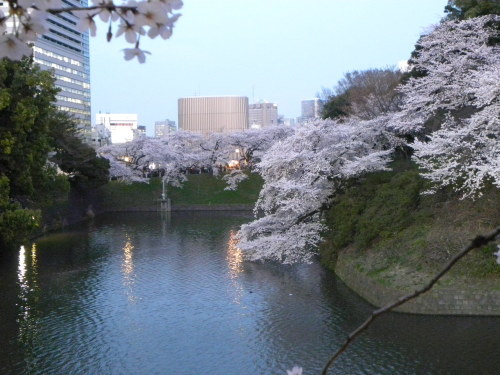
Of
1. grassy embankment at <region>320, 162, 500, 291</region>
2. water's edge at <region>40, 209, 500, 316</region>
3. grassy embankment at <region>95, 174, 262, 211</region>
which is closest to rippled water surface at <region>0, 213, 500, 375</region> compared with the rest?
water's edge at <region>40, 209, 500, 316</region>

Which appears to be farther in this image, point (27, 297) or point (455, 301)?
point (27, 297)

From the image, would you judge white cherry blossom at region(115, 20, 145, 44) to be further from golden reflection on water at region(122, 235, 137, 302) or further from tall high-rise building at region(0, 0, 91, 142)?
tall high-rise building at region(0, 0, 91, 142)

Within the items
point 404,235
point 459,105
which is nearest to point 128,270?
point 404,235

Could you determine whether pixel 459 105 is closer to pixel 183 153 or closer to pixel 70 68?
pixel 183 153

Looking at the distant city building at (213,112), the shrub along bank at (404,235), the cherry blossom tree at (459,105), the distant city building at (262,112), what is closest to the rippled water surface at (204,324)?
the shrub along bank at (404,235)

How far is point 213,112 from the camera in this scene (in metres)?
100

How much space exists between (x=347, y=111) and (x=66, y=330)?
2016 centimetres

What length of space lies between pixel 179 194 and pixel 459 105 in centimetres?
2339

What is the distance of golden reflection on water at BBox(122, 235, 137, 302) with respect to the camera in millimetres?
13360

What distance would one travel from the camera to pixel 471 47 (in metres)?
15.8

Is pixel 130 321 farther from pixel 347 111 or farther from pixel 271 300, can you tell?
pixel 347 111

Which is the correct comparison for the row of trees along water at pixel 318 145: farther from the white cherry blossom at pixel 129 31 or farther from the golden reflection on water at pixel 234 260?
the white cherry blossom at pixel 129 31

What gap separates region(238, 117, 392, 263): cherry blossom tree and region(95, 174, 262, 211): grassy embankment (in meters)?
17.0

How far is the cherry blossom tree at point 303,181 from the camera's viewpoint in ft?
51.4
